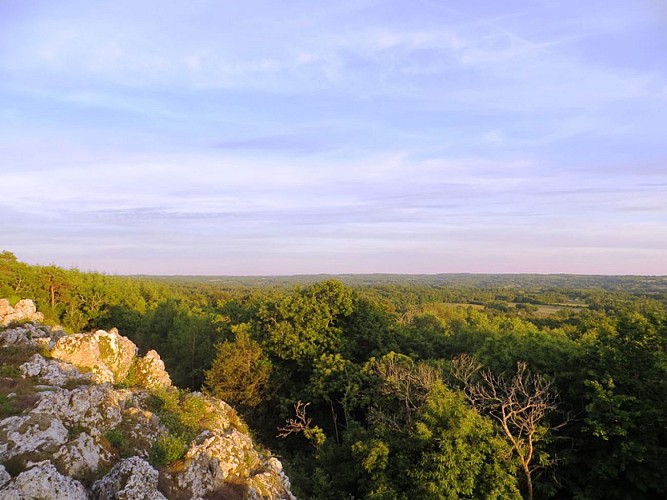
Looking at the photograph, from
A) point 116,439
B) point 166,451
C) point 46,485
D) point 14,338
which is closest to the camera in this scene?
point 46,485

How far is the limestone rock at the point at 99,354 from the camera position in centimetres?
2116

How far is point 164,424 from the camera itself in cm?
1700

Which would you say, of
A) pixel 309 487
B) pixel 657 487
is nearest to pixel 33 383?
pixel 309 487

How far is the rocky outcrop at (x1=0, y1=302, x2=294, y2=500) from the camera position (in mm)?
10500

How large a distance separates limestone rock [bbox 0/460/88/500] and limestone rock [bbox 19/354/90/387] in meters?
8.59

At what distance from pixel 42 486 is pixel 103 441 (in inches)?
156

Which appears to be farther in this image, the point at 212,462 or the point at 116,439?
the point at 212,462

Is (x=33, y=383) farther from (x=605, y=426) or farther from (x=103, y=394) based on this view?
(x=605, y=426)

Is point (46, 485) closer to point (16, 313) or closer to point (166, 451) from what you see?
point (166, 451)

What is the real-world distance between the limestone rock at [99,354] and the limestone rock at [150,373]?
2.19 feet

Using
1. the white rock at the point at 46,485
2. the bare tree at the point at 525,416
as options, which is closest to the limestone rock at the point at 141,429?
the white rock at the point at 46,485

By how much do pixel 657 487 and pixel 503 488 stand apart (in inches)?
277

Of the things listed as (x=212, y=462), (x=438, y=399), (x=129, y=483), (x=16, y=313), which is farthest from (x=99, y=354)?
(x=438, y=399)

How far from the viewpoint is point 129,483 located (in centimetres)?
1073
